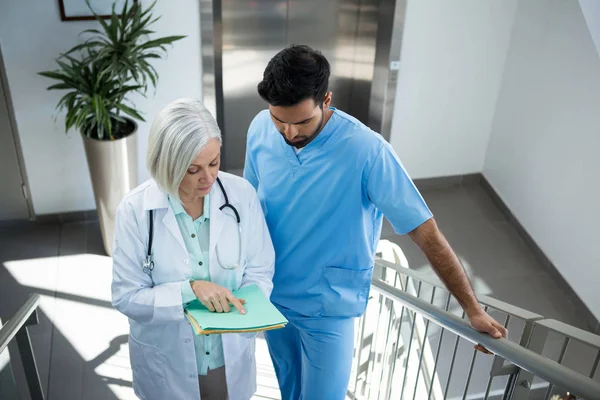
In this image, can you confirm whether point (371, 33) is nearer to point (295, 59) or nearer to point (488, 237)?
point (488, 237)

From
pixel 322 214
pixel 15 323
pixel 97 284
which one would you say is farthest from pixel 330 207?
pixel 97 284

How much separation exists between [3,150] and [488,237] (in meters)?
3.72

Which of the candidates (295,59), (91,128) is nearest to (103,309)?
(91,128)

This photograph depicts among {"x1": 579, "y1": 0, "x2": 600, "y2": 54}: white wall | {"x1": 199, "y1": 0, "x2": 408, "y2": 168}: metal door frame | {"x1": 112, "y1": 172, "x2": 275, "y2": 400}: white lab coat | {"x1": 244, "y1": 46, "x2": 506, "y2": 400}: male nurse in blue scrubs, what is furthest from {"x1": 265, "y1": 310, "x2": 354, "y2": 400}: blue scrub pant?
{"x1": 199, "y1": 0, "x2": 408, "y2": 168}: metal door frame

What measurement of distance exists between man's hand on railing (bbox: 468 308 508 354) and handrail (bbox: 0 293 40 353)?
148 centimetres

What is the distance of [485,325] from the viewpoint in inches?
70.9

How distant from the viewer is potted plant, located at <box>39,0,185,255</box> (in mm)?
3783

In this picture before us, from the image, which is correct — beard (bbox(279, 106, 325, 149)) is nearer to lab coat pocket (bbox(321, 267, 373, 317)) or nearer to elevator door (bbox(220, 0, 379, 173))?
lab coat pocket (bbox(321, 267, 373, 317))

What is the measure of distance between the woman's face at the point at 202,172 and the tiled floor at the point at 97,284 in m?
1.76

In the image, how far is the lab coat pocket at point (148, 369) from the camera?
6.50ft

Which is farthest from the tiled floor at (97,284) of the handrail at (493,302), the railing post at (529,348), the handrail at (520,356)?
the railing post at (529,348)

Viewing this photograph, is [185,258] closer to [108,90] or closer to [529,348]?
[529,348]

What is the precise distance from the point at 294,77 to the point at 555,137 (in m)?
3.18

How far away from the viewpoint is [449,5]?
4719mm
